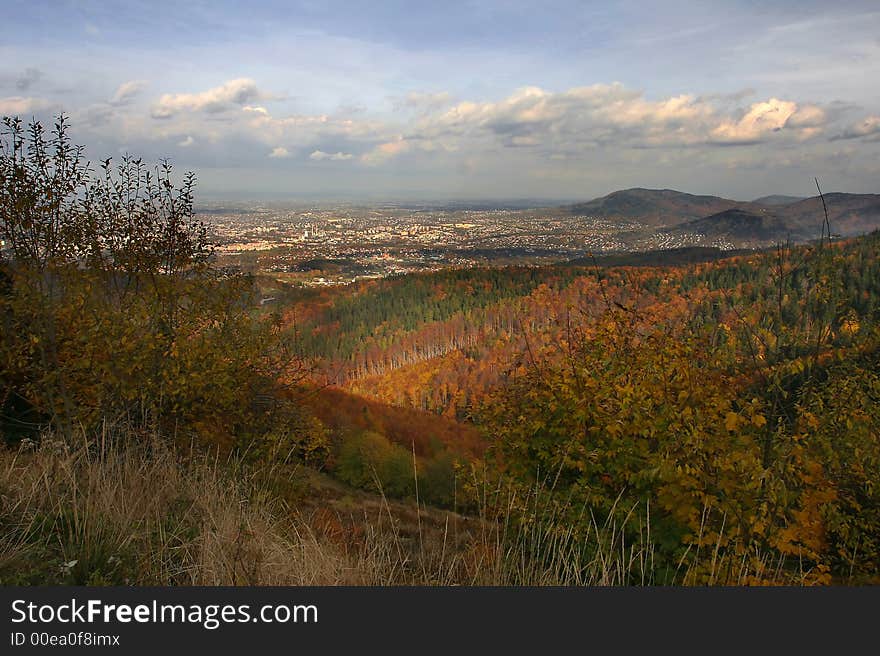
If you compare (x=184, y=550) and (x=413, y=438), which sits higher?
(x=184, y=550)

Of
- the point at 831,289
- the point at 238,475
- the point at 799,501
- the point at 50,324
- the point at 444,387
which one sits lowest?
the point at 444,387

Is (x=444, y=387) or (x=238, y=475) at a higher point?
(x=238, y=475)

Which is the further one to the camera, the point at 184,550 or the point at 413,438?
the point at 413,438

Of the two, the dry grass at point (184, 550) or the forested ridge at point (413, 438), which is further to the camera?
the forested ridge at point (413, 438)

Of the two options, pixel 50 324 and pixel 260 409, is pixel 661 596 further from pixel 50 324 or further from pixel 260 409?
pixel 260 409

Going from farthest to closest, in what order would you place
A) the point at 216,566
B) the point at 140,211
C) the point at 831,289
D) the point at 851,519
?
the point at 140,211 → the point at 851,519 → the point at 831,289 → the point at 216,566

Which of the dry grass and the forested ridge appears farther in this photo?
the forested ridge

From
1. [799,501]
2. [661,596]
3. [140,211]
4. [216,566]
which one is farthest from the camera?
[140,211]

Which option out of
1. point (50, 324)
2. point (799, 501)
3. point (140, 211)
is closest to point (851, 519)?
point (799, 501)

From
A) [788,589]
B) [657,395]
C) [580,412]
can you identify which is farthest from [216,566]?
→ [657,395]

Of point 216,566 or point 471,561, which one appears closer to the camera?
point 216,566
